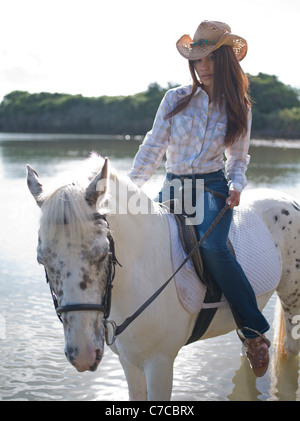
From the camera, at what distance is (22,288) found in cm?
648

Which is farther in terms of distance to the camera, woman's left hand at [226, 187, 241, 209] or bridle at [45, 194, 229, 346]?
woman's left hand at [226, 187, 241, 209]

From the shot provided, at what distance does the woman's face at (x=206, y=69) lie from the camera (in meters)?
3.04

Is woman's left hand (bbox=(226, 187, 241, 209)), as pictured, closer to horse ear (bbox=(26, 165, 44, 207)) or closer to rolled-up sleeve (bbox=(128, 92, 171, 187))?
rolled-up sleeve (bbox=(128, 92, 171, 187))

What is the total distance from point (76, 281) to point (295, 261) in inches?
83.8

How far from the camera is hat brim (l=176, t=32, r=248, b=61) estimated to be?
9.68 ft

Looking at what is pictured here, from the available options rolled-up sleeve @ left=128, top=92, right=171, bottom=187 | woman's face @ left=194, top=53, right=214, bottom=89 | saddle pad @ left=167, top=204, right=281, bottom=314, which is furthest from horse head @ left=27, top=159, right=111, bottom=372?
woman's face @ left=194, top=53, right=214, bottom=89

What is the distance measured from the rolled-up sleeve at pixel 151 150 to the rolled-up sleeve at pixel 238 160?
0.47 meters

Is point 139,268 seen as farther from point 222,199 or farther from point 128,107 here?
point 128,107

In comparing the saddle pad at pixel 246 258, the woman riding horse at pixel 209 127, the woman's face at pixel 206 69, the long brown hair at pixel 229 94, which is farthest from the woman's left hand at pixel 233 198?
the woman's face at pixel 206 69

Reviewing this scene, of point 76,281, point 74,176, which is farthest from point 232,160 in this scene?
point 76,281

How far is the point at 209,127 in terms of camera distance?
3025mm

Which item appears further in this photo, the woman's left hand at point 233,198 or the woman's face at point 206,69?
the woman's face at point 206,69

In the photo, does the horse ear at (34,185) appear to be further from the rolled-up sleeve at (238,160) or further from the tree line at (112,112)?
the tree line at (112,112)

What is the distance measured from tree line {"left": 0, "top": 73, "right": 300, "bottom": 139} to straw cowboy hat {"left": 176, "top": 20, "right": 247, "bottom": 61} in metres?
58.3
